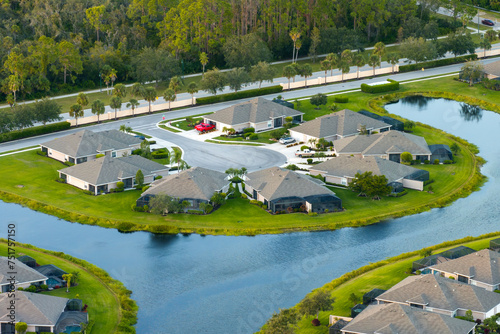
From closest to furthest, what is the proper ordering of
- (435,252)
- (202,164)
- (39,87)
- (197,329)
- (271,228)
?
(197,329)
(435,252)
(271,228)
(202,164)
(39,87)

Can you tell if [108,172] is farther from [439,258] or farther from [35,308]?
[439,258]

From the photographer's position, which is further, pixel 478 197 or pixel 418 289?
pixel 478 197

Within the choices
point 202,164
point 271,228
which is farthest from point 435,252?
point 202,164

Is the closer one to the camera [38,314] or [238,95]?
[38,314]

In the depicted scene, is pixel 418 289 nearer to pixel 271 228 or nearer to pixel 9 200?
pixel 271 228

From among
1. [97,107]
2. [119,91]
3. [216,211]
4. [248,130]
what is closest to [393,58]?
[248,130]

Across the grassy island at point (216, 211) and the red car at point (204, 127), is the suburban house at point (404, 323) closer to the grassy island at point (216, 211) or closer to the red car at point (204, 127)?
the grassy island at point (216, 211)

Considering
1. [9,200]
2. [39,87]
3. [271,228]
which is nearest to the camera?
[271,228]
